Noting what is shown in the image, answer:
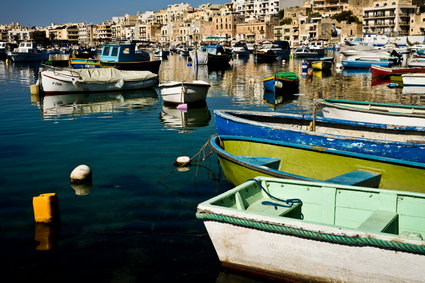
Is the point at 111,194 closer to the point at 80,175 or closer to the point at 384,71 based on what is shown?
the point at 80,175

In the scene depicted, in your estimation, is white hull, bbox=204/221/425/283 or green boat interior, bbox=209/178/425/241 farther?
green boat interior, bbox=209/178/425/241

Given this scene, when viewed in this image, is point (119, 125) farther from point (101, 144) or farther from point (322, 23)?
point (322, 23)

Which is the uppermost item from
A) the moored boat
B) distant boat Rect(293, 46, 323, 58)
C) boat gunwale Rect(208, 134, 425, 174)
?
distant boat Rect(293, 46, 323, 58)

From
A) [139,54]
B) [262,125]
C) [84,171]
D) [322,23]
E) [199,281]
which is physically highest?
[322,23]

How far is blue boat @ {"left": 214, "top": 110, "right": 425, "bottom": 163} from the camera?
29.2ft

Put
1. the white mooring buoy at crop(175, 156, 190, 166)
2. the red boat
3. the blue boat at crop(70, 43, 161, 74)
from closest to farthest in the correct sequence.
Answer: the white mooring buoy at crop(175, 156, 190, 166) → the red boat → the blue boat at crop(70, 43, 161, 74)

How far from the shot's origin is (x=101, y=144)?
14430 millimetres

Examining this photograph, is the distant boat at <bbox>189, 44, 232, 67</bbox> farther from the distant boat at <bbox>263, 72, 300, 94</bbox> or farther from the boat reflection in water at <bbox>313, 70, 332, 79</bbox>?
the distant boat at <bbox>263, 72, 300, 94</bbox>

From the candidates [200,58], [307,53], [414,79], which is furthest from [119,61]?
[307,53]

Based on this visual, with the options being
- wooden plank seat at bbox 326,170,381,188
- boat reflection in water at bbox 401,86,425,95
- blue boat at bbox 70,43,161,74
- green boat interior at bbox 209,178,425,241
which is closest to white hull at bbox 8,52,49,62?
blue boat at bbox 70,43,161,74

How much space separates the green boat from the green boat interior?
0.80 m

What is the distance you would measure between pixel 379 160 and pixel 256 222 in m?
3.89

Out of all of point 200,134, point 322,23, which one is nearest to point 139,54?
point 200,134

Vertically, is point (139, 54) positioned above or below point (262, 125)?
above
